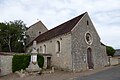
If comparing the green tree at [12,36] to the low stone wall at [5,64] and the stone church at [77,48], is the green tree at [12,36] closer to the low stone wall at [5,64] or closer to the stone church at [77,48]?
the stone church at [77,48]

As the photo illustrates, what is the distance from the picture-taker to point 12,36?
41281 mm

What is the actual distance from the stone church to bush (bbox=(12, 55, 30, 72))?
4518 mm

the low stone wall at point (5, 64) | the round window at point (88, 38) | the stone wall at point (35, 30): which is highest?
the stone wall at point (35, 30)

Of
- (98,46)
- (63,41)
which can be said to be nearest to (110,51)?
(98,46)

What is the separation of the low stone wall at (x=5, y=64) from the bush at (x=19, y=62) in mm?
570

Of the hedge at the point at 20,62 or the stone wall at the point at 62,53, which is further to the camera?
the hedge at the point at 20,62

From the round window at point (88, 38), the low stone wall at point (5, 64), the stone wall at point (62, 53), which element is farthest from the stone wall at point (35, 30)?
the round window at point (88, 38)

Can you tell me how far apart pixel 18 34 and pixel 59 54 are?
15.7 meters

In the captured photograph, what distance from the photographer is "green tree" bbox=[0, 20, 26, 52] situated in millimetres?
40344

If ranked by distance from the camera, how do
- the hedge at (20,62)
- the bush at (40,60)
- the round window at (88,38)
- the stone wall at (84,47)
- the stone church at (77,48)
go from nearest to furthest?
the stone church at (77,48) → the stone wall at (84,47) → the hedge at (20,62) → the bush at (40,60) → the round window at (88,38)

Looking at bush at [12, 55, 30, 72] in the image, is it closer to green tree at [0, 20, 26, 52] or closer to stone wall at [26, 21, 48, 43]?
green tree at [0, 20, 26, 52]

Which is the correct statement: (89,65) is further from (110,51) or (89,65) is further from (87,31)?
(110,51)

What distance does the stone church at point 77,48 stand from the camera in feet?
86.9

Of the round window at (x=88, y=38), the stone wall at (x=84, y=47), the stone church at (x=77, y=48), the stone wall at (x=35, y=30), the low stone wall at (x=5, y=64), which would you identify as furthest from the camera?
the stone wall at (x=35, y=30)
